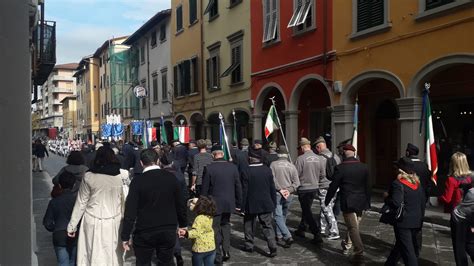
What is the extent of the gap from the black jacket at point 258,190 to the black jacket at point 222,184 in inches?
12.3

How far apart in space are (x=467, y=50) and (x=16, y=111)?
9.37 meters

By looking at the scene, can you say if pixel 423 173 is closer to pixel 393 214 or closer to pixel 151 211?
pixel 393 214

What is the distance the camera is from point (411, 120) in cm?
1122

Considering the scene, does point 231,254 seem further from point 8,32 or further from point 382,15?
point 382,15

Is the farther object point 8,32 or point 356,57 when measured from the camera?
point 356,57

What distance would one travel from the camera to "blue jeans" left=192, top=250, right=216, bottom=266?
592cm

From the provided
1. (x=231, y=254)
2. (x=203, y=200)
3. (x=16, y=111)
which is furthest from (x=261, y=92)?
(x=16, y=111)

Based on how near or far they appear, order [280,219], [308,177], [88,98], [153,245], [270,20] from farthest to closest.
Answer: [88,98] → [270,20] → [308,177] → [280,219] → [153,245]

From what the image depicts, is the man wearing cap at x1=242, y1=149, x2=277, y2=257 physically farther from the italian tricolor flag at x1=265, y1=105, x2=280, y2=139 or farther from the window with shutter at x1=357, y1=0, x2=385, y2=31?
the window with shutter at x1=357, y1=0, x2=385, y2=31

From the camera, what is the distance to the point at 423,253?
7629 millimetres

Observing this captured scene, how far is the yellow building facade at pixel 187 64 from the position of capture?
77.6ft

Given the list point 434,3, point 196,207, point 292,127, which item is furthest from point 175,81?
point 196,207

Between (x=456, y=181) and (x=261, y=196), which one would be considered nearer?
(x=456, y=181)

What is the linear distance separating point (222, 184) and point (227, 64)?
549 inches
